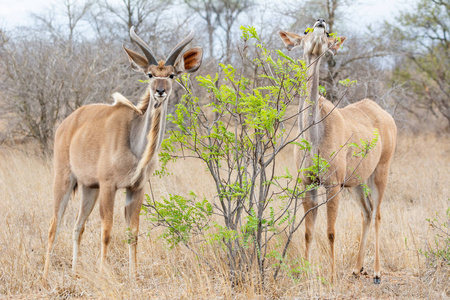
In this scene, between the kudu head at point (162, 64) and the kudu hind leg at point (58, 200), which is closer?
the kudu head at point (162, 64)

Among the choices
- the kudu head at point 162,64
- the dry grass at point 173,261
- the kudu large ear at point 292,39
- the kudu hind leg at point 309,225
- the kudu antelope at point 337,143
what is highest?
the kudu large ear at point 292,39

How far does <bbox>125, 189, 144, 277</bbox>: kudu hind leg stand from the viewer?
4008 millimetres

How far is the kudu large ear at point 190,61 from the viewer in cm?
398

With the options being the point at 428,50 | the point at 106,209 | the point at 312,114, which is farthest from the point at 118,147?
the point at 428,50

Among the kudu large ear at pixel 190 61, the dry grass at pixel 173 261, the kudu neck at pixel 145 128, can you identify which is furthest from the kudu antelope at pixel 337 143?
the kudu neck at pixel 145 128

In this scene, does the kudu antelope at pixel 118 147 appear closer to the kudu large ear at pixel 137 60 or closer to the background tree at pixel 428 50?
the kudu large ear at pixel 137 60

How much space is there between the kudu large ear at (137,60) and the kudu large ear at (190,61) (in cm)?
25

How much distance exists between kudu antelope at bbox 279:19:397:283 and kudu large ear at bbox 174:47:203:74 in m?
0.83

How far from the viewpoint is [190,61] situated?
410 centimetres

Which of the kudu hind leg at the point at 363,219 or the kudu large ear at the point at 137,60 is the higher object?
the kudu large ear at the point at 137,60

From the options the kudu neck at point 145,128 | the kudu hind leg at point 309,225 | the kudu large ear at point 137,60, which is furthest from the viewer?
the kudu hind leg at point 309,225

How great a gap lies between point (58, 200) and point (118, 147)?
2.50 ft

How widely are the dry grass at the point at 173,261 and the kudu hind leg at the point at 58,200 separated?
0.23 metres

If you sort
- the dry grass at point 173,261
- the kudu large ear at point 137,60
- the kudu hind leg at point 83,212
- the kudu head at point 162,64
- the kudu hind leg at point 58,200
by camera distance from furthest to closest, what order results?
1. the kudu hind leg at point 83,212
2. the kudu hind leg at point 58,200
3. the kudu large ear at point 137,60
4. the kudu head at point 162,64
5. the dry grass at point 173,261
